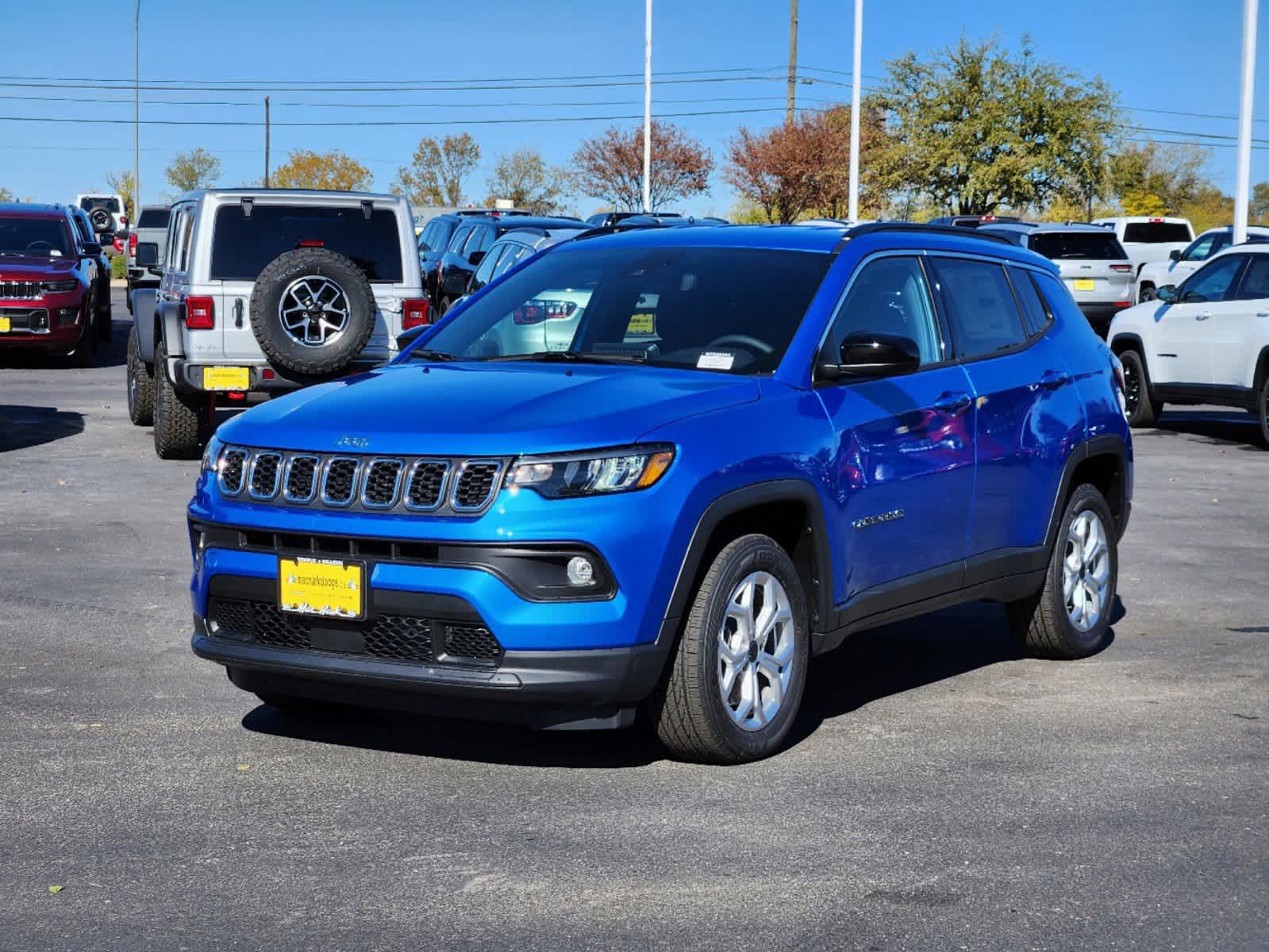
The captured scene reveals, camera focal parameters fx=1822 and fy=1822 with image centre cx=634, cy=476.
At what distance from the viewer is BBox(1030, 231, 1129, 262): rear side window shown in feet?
97.5

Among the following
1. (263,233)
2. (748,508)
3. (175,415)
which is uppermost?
(263,233)

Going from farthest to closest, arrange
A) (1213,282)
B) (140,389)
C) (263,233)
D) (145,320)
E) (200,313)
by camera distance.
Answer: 1. (1213,282)
2. (140,389)
3. (145,320)
4. (263,233)
5. (200,313)

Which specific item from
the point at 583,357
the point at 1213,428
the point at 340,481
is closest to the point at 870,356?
the point at 583,357

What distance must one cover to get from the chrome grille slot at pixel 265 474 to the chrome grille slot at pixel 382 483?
1.15ft

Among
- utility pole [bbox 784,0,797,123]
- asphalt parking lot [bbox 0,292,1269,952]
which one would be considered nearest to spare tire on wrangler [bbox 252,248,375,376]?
asphalt parking lot [bbox 0,292,1269,952]

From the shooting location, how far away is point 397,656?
5.40 meters

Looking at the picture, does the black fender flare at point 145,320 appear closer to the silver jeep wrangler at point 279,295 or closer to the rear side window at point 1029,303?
the silver jeep wrangler at point 279,295

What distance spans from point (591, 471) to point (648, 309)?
145 cm

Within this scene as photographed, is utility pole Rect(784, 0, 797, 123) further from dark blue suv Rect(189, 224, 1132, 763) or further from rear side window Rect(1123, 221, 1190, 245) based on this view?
dark blue suv Rect(189, 224, 1132, 763)

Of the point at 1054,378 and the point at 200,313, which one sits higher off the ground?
the point at 200,313

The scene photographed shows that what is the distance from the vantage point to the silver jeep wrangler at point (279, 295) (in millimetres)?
12227

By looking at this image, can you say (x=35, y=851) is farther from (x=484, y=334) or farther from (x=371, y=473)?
(x=484, y=334)

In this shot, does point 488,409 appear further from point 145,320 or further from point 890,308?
point 145,320

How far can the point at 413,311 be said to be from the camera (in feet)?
44.2
